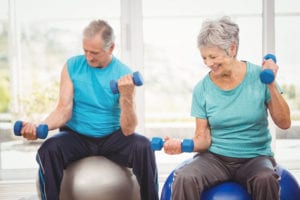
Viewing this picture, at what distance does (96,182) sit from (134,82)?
45cm

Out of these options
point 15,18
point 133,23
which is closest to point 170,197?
point 133,23

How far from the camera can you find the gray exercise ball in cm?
222

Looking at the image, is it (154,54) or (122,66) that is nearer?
(122,66)

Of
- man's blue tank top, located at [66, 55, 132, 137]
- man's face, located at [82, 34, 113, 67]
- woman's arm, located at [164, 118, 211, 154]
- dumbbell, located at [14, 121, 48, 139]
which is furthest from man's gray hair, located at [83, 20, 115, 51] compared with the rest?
woman's arm, located at [164, 118, 211, 154]

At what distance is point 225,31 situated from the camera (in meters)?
2.05

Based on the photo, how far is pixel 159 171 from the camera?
3861 mm

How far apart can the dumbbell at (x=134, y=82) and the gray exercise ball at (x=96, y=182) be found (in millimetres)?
313

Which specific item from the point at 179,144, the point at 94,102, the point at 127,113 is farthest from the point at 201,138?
the point at 94,102

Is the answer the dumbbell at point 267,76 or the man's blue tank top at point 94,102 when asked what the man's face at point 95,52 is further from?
the dumbbell at point 267,76

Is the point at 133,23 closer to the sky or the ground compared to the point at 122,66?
closer to the sky

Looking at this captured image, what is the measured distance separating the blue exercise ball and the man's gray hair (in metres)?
0.70

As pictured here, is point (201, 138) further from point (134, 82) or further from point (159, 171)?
point (159, 171)

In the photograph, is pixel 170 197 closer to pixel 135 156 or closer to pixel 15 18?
pixel 135 156

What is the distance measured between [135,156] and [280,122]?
677 millimetres
